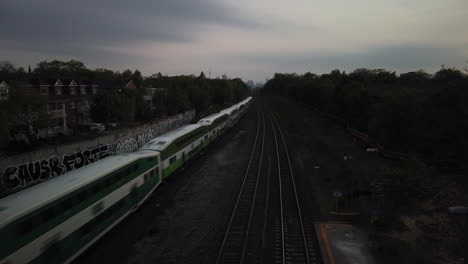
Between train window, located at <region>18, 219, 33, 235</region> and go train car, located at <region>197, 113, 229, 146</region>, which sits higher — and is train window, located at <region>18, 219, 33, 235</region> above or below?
below

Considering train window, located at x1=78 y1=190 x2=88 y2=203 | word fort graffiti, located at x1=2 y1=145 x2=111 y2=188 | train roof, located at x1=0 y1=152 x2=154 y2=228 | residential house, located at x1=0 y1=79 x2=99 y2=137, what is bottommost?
word fort graffiti, located at x1=2 y1=145 x2=111 y2=188

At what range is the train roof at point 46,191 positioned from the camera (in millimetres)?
10302

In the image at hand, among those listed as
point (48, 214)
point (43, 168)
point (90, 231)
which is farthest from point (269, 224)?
point (43, 168)

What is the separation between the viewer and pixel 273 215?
18.9m

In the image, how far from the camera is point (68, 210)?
12430mm

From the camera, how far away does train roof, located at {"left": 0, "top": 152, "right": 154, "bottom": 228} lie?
1030 cm

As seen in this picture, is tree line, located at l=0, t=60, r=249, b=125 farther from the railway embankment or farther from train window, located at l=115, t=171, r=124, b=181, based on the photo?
the railway embankment

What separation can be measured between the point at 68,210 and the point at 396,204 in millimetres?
18014

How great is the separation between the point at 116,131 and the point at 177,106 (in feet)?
74.0

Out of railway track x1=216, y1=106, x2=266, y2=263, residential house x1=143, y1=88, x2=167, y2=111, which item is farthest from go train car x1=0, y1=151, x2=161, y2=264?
residential house x1=143, y1=88, x2=167, y2=111

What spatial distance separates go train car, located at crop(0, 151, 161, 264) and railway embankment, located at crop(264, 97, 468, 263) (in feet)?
41.3

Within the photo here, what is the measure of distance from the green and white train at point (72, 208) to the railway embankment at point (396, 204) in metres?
12.3

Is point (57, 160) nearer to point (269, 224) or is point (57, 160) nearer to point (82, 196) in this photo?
point (82, 196)

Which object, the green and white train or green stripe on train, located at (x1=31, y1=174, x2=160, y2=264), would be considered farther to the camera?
green stripe on train, located at (x1=31, y1=174, x2=160, y2=264)
